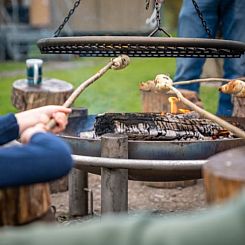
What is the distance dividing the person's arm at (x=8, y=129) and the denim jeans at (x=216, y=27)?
8.57 ft

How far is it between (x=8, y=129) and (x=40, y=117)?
0.35 ft

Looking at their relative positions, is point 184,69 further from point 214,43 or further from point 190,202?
point 214,43

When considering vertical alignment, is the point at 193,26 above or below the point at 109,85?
above

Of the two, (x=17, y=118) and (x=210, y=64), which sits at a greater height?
(x=17, y=118)

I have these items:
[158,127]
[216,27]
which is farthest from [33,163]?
[216,27]

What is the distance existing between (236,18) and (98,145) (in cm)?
205

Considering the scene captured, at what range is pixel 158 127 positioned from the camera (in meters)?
2.86

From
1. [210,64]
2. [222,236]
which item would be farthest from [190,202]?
[222,236]

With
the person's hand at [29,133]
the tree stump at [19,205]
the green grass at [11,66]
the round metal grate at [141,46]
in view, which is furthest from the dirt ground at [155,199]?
the green grass at [11,66]

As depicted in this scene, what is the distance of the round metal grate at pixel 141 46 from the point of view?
2465mm

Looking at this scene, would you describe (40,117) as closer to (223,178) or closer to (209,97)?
(223,178)

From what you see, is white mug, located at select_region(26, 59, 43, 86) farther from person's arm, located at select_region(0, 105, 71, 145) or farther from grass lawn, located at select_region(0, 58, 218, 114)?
person's arm, located at select_region(0, 105, 71, 145)

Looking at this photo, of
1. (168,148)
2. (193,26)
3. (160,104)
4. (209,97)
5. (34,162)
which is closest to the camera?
(34,162)

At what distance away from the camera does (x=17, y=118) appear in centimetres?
182
